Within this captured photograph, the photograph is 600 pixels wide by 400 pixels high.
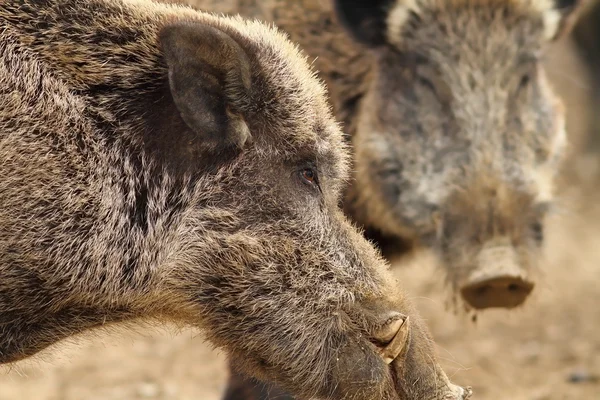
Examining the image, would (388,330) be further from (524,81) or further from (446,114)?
(524,81)

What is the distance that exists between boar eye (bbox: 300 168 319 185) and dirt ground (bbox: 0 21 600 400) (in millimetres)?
1656

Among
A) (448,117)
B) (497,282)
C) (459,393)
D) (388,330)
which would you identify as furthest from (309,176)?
(448,117)

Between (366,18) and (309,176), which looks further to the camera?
(366,18)

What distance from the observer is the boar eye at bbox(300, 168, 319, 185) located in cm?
357

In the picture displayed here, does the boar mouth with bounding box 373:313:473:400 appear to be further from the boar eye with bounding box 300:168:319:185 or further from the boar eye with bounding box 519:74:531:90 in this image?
the boar eye with bounding box 519:74:531:90

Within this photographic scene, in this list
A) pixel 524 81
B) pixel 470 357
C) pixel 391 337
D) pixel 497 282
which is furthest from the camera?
pixel 470 357

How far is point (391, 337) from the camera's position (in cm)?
335

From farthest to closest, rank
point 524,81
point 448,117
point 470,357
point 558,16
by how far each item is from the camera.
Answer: point 470,357, point 558,16, point 524,81, point 448,117

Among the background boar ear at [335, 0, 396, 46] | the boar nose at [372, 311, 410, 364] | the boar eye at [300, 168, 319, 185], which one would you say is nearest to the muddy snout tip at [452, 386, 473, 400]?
the boar nose at [372, 311, 410, 364]

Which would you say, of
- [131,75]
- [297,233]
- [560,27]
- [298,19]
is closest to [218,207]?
[297,233]

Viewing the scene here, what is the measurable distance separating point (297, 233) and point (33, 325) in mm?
963

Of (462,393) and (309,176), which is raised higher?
(309,176)

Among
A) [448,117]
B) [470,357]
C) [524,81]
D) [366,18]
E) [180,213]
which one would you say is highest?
[524,81]

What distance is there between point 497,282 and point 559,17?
170 cm
